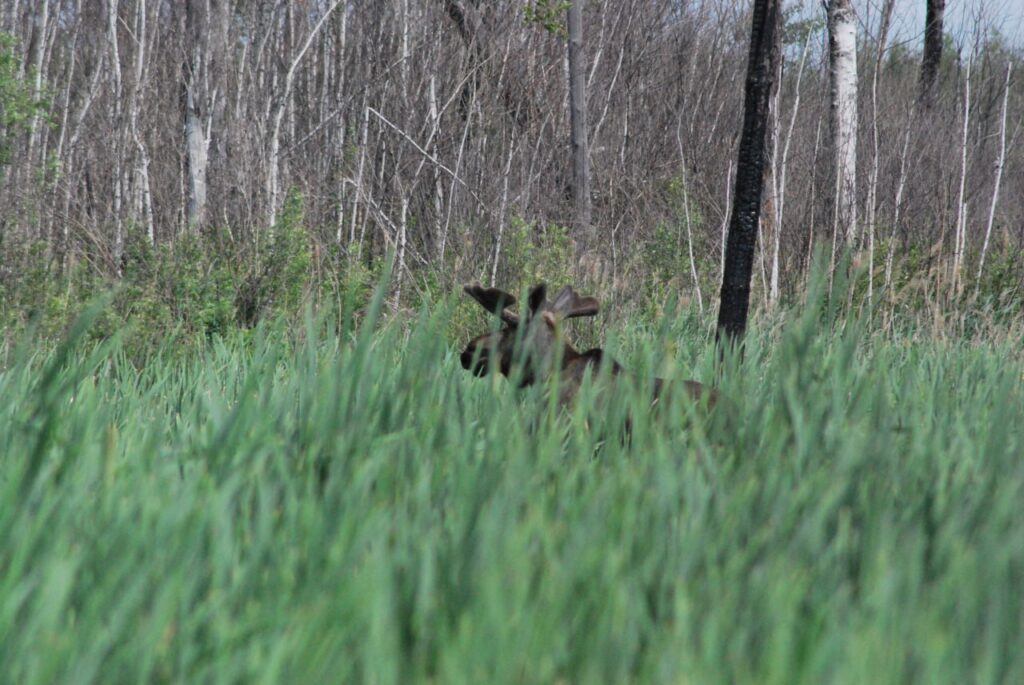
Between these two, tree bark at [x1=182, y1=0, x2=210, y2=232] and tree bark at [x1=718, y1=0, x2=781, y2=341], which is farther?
tree bark at [x1=182, y1=0, x2=210, y2=232]

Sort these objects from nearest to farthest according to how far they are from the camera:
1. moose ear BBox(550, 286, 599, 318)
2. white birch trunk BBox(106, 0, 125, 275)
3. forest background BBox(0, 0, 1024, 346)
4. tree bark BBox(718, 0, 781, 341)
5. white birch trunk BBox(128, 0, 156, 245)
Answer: moose ear BBox(550, 286, 599, 318)
tree bark BBox(718, 0, 781, 341)
forest background BBox(0, 0, 1024, 346)
white birch trunk BBox(106, 0, 125, 275)
white birch trunk BBox(128, 0, 156, 245)

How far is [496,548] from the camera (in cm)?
117

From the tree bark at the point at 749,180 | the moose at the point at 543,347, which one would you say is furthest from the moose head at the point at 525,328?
the tree bark at the point at 749,180

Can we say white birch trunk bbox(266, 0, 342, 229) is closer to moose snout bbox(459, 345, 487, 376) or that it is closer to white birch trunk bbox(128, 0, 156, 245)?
white birch trunk bbox(128, 0, 156, 245)

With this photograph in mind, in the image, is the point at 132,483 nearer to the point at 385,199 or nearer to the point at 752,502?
the point at 752,502

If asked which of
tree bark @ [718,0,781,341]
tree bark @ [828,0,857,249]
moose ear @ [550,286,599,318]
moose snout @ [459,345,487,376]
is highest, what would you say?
tree bark @ [828,0,857,249]

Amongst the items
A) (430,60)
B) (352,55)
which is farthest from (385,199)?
(352,55)

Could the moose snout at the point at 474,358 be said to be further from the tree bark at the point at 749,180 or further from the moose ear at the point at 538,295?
the tree bark at the point at 749,180

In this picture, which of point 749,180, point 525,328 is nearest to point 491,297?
point 525,328

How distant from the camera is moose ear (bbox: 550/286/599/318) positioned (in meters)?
2.62

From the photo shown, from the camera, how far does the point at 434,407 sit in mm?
1712

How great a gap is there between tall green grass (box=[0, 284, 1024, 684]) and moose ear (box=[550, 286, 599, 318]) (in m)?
0.83

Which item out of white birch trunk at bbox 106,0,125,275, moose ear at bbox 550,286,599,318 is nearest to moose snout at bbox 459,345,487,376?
moose ear at bbox 550,286,599,318

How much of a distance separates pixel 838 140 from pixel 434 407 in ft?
18.3
